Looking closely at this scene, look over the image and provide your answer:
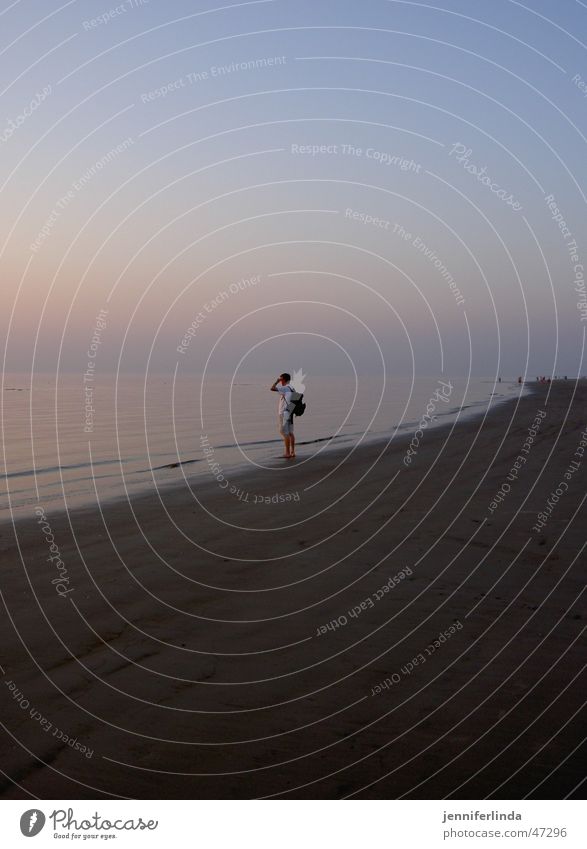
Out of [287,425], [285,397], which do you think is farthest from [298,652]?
[285,397]

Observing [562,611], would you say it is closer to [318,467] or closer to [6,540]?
[6,540]

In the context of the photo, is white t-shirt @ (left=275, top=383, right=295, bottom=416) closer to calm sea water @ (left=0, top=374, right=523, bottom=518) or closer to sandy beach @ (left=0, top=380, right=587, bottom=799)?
calm sea water @ (left=0, top=374, right=523, bottom=518)

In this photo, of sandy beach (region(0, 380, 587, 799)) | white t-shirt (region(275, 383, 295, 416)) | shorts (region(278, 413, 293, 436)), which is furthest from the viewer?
white t-shirt (region(275, 383, 295, 416))

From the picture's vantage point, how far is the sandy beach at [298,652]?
15.2ft

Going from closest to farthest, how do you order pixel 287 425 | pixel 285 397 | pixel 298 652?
pixel 298 652 → pixel 287 425 → pixel 285 397

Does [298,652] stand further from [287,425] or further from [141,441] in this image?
[141,441]

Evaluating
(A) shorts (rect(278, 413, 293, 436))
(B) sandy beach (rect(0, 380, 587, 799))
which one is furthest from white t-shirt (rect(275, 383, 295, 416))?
(B) sandy beach (rect(0, 380, 587, 799))

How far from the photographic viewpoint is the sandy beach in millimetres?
4637

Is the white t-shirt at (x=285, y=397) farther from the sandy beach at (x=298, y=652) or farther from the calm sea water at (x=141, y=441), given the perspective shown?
the sandy beach at (x=298, y=652)

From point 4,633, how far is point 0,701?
59.9 inches

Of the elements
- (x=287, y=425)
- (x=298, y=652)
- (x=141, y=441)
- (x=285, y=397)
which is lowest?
(x=298, y=652)

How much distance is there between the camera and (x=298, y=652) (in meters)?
6.55
